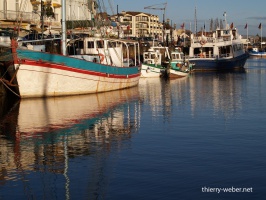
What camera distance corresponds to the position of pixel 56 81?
30078 mm

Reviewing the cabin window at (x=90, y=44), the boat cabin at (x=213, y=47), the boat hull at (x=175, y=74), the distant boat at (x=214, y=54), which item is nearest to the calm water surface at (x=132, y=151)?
the cabin window at (x=90, y=44)

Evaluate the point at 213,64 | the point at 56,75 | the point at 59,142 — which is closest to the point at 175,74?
the point at 213,64

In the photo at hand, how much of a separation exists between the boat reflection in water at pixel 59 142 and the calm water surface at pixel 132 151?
2cm

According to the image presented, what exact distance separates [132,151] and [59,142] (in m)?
2.67

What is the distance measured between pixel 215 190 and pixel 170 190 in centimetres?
96

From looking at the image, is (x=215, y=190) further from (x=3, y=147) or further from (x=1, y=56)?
(x=1, y=56)

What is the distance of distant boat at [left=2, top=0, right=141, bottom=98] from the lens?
92.9 feet

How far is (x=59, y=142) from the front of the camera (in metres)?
16.7

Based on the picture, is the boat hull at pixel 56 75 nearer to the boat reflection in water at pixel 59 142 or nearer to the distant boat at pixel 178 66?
the boat reflection in water at pixel 59 142

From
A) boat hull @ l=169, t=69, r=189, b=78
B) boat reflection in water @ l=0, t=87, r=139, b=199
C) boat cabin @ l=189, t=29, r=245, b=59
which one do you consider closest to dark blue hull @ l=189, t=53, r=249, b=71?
boat cabin @ l=189, t=29, r=245, b=59

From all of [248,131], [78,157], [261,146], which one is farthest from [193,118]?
[78,157]

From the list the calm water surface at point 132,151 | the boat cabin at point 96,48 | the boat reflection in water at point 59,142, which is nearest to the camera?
the calm water surface at point 132,151

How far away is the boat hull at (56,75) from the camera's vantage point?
93.0ft

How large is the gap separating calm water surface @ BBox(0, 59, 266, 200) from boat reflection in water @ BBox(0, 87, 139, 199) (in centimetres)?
2
